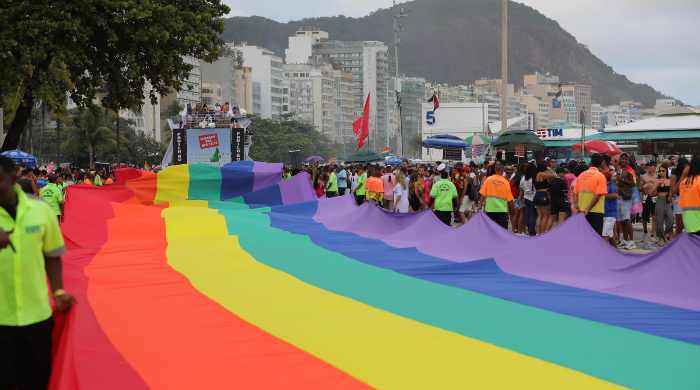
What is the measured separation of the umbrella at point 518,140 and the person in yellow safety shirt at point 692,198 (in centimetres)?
1848

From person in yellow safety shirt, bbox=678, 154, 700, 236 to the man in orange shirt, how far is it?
2829 millimetres

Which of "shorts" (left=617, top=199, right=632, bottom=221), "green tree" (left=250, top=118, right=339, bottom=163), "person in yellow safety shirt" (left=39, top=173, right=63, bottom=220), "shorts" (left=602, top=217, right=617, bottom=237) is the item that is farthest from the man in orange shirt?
"green tree" (left=250, top=118, right=339, bottom=163)

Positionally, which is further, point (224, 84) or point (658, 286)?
point (224, 84)

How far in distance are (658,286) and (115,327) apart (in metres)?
5.70

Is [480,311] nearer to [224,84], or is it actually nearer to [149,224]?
[149,224]

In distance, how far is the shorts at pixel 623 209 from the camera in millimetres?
18562

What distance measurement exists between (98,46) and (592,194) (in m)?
18.6

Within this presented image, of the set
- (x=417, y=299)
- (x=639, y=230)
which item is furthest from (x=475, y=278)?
(x=639, y=230)

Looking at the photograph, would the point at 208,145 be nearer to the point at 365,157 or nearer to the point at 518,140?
the point at 365,157

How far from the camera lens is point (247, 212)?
19.3 m

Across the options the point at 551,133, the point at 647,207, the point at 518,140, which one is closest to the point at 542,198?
the point at 647,207

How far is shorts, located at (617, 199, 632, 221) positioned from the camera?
18.6 metres

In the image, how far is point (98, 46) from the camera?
29234 millimetres

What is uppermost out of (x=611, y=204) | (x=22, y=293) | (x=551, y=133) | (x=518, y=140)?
(x=551, y=133)
